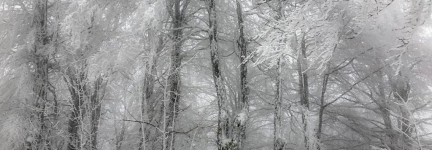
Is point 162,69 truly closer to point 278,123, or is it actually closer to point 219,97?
point 219,97

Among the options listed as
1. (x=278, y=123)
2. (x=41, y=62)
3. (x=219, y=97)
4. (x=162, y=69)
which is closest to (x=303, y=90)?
(x=278, y=123)

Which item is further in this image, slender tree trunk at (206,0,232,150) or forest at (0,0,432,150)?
forest at (0,0,432,150)

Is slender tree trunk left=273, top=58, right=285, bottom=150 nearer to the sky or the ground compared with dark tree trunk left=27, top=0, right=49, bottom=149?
nearer to the ground

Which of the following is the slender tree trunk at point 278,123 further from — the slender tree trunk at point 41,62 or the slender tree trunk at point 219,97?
the slender tree trunk at point 41,62

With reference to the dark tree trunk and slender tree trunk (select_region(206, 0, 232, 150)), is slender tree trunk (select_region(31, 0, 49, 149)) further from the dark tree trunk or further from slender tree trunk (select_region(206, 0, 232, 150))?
slender tree trunk (select_region(206, 0, 232, 150))

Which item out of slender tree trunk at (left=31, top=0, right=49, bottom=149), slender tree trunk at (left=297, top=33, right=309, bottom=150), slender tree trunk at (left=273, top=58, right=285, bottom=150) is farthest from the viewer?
slender tree trunk at (left=31, top=0, right=49, bottom=149)

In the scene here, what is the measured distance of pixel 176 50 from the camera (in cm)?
866

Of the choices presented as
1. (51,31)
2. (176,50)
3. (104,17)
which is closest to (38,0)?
(51,31)

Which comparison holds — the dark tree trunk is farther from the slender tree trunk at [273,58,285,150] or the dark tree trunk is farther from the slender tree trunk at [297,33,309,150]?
the slender tree trunk at [297,33,309,150]

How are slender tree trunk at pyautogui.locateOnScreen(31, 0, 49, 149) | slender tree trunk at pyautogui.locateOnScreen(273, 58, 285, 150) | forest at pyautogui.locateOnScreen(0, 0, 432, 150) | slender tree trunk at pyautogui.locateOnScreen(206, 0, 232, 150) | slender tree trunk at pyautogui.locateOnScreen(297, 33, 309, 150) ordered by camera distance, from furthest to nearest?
slender tree trunk at pyautogui.locateOnScreen(31, 0, 49, 149)
slender tree trunk at pyautogui.locateOnScreen(297, 33, 309, 150)
forest at pyautogui.locateOnScreen(0, 0, 432, 150)
slender tree trunk at pyautogui.locateOnScreen(273, 58, 285, 150)
slender tree trunk at pyautogui.locateOnScreen(206, 0, 232, 150)

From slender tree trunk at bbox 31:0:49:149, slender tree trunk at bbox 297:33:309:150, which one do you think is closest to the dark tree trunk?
slender tree trunk at bbox 31:0:49:149

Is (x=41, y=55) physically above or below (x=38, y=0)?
below

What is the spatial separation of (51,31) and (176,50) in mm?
3444

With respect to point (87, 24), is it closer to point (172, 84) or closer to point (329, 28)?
point (172, 84)
